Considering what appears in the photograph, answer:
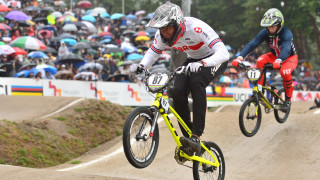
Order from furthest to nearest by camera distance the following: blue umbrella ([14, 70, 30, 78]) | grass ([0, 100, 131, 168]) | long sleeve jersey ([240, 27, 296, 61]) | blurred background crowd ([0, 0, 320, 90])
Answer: blurred background crowd ([0, 0, 320, 90]), blue umbrella ([14, 70, 30, 78]), long sleeve jersey ([240, 27, 296, 61]), grass ([0, 100, 131, 168])

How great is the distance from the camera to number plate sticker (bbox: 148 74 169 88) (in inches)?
211

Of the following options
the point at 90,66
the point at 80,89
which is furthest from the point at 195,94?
the point at 90,66

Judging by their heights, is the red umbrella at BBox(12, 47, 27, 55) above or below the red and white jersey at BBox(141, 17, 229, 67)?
above

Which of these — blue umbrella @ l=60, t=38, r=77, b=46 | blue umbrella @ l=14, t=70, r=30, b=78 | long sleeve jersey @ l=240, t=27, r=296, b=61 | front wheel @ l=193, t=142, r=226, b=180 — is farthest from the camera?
blue umbrella @ l=60, t=38, r=77, b=46

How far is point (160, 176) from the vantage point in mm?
7352

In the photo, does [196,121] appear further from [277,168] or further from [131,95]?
[131,95]

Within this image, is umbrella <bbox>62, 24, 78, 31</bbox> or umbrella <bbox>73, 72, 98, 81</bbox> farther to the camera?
umbrella <bbox>62, 24, 78, 31</bbox>

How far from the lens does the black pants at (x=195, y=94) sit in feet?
19.1

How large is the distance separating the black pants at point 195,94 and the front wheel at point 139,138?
0.59m

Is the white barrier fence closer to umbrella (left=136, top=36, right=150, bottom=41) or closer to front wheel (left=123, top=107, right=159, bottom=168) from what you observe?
umbrella (left=136, top=36, right=150, bottom=41)

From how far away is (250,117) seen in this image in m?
9.19

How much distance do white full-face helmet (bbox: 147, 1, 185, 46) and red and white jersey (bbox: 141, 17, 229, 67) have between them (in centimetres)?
29

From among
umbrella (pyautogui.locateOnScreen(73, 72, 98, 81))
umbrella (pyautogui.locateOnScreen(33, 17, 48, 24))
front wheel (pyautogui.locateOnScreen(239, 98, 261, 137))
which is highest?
umbrella (pyautogui.locateOnScreen(33, 17, 48, 24))

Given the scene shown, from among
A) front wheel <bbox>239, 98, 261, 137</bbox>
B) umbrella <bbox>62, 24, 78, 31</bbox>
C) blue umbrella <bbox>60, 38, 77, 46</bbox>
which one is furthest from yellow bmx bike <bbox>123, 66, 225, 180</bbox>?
umbrella <bbox>62, 24, 78, 31</bbox>
